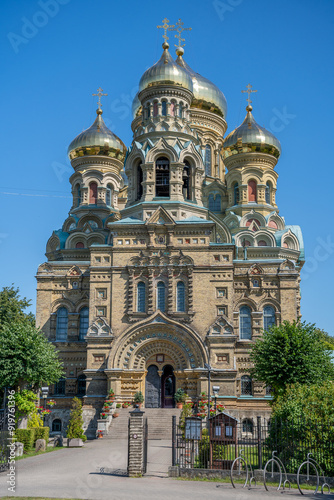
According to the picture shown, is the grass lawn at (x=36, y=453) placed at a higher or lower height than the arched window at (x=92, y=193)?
lower

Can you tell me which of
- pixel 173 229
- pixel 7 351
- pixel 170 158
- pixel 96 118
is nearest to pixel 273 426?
pixel 7 351

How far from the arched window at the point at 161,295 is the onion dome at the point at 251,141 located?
540 inches

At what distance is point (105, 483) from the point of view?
52.3ft

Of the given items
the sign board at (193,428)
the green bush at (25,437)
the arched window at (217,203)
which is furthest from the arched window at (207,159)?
the sign board at (193,428)

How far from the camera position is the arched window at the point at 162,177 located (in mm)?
33531

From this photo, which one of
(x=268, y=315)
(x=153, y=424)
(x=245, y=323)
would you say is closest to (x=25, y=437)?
(x=153, y=424)

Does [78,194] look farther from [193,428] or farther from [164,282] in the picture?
[193,428]

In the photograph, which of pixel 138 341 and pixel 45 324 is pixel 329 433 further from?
→ pixel 45 324

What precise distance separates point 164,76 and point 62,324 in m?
15.3

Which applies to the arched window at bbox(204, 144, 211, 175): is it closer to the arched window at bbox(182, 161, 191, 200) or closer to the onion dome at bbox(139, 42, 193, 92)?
the onion dome at bbox(139, 42, 193, 92)

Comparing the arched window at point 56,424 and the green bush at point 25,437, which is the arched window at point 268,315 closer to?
the arched window at point 56,424

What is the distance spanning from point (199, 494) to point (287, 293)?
20278 mm

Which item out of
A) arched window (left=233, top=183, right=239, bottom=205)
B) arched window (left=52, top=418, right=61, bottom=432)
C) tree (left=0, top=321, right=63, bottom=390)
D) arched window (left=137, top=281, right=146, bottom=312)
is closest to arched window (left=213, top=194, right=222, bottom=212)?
arched window (left=233, top=183, right=239, bottom=205)

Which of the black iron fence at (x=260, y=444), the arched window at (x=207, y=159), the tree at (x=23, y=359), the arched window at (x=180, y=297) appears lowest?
the black iron fence at (x=260, y=444)
